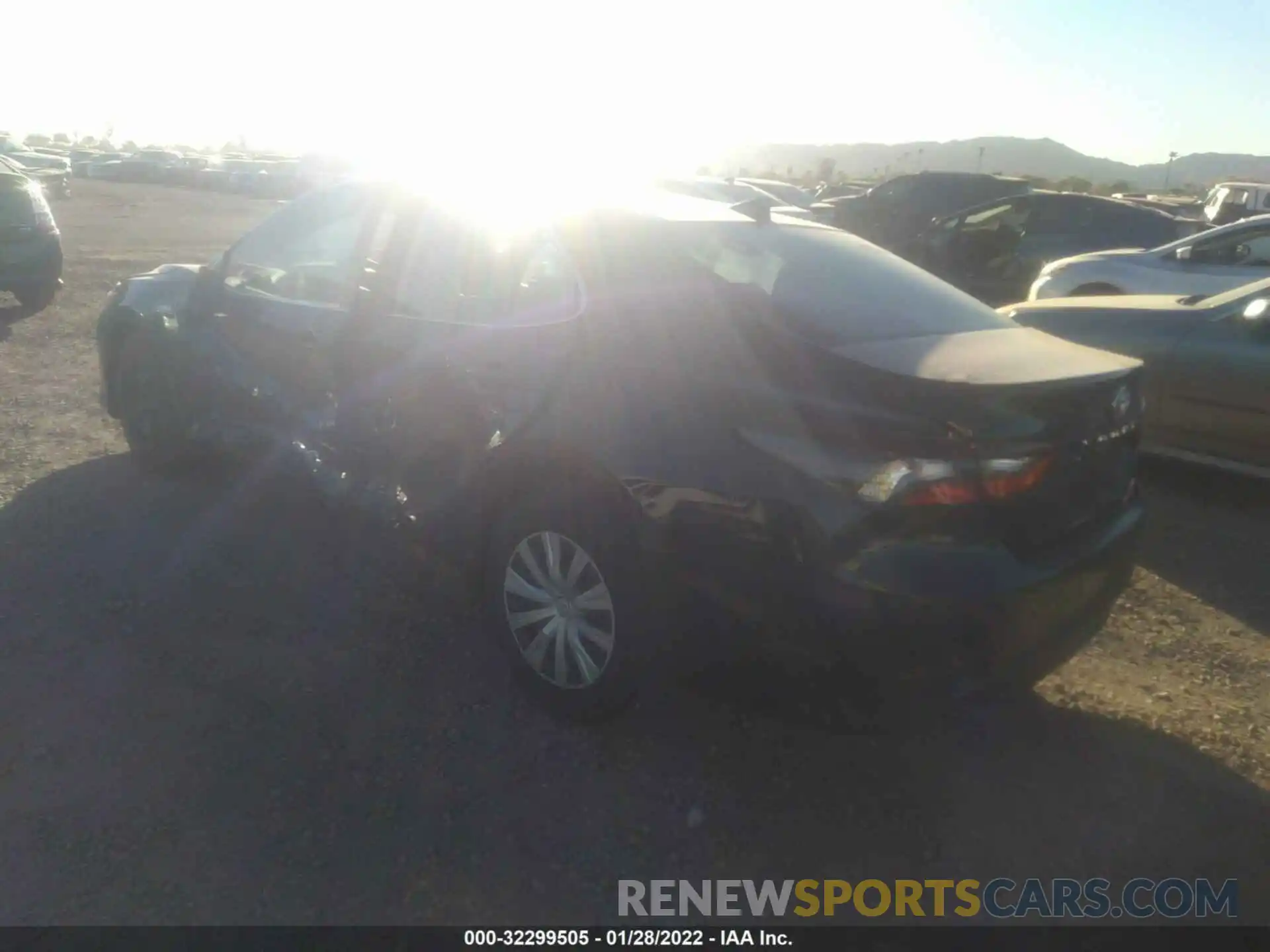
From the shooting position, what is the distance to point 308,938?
2.66 meters

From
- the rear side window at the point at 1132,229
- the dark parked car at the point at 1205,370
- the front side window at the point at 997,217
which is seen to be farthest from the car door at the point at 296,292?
the rear side window at the point at 1132,229

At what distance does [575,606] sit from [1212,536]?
3.62 meters

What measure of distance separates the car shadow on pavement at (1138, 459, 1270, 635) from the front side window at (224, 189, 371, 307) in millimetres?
3437

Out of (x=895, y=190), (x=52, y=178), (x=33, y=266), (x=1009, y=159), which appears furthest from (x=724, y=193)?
(x=1009, y=159)

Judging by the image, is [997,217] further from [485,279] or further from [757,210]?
[485,279]

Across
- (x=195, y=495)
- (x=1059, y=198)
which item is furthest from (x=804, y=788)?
(x=1059, y=198)

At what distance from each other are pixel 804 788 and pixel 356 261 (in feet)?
8.84

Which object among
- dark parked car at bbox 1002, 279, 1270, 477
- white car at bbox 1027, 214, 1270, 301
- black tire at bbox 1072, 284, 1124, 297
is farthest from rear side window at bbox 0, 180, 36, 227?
black tire at bbox 1072, 284, 1124, 297

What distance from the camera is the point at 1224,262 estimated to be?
866 centimetres

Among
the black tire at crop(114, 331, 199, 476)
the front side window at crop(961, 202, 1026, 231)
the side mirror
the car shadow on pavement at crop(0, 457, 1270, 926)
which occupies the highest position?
the side mirror

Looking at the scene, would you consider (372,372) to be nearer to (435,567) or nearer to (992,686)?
(435,567)

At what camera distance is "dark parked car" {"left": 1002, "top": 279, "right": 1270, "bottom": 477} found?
18.1ft

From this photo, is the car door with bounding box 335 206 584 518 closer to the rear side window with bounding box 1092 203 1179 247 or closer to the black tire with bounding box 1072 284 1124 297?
the black tire with bounding box 1072 284 1124 297

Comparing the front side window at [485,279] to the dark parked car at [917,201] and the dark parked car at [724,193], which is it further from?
the dark parked car at [917,201]
